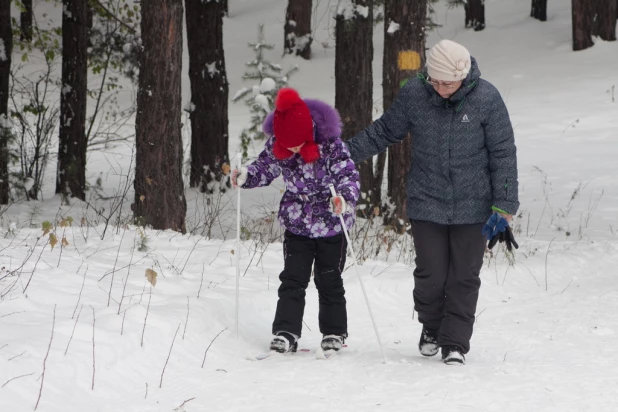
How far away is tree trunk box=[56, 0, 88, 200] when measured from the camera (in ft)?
45.2

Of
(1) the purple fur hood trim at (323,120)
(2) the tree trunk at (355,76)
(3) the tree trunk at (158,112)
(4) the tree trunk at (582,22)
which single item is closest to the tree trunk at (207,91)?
(2) the tree trunk at (355,76)

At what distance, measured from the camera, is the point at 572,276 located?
8445 millimetres

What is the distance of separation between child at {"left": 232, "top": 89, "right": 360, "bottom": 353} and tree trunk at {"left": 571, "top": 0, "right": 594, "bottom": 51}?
18.5 m

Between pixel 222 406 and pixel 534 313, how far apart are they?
11.0ft

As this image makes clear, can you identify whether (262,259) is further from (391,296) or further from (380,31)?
(380,31)

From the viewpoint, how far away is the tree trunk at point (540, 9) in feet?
88.5

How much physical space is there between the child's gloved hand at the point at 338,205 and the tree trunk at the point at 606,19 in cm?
1881

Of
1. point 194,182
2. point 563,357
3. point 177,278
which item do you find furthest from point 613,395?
point 194,182

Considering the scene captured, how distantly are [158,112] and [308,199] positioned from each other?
3950mm

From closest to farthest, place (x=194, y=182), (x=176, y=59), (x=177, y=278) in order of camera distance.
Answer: (x=177, y=278), (x=176, y=59), (x=194, y=182)

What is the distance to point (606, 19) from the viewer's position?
22.6 metres

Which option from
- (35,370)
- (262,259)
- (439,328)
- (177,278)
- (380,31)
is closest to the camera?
(35,370)

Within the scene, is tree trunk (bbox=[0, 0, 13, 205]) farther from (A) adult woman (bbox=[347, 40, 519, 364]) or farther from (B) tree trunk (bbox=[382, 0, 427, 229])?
(A) adult woman (bbox=[347, 40, 519, 364])

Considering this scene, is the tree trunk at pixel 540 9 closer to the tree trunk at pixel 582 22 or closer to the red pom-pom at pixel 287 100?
the tree trunk at pixel 582 22
